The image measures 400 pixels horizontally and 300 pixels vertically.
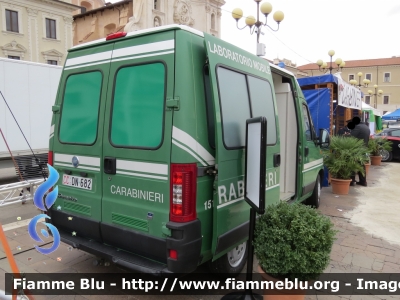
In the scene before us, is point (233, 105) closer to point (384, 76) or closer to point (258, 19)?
point (258, 19)

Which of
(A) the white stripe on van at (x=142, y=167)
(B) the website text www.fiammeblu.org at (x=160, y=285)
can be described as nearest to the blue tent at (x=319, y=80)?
(B) the website text www.fiammeblu.org at (x=160, y=285)

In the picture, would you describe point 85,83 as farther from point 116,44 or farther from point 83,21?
point 83,21

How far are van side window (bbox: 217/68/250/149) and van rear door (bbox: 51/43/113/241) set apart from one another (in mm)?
1156

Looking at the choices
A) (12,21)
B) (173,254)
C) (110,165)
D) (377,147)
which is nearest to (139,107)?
(110,165)

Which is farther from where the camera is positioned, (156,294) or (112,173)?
(156,294)

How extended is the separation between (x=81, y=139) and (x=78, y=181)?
0.45m

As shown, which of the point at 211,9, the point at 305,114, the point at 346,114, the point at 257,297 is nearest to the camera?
the point at 257,297

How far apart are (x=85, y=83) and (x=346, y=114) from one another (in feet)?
34.7

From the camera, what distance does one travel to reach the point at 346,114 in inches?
463

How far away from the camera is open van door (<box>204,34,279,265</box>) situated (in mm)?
2882

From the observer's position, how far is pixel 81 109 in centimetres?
345

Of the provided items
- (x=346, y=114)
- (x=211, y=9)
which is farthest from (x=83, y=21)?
(x=346, y=114)

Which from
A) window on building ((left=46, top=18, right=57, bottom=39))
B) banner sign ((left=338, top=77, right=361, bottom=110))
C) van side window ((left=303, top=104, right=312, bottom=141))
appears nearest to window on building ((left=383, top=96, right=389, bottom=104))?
window on building ((left=46, top=18, right=57, bottom=39))

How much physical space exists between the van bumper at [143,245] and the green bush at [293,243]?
616 mm
